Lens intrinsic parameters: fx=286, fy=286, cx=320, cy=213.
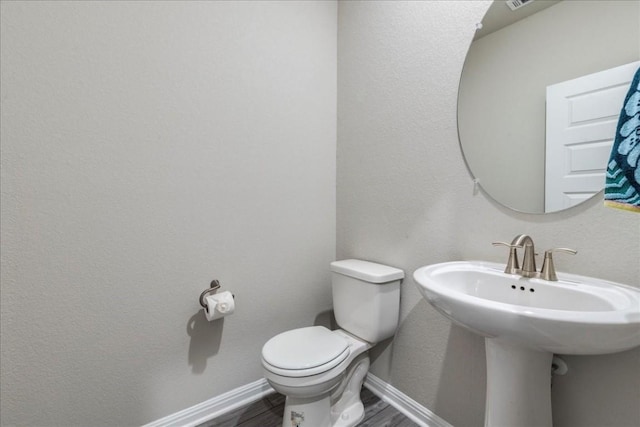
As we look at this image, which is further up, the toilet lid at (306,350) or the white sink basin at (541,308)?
the white sink basin at (541,308)

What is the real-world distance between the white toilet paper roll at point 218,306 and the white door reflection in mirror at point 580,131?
1.33 metres

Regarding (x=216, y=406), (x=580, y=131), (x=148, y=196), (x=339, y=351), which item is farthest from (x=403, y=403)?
(x=148, y=196)

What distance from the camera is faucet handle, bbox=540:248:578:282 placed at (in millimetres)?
909

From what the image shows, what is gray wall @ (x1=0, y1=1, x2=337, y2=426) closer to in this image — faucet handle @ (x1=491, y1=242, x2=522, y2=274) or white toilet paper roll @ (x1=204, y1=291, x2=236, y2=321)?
white toilet paper roll @ (x1=204, y1=291, x2=236, y2=321)

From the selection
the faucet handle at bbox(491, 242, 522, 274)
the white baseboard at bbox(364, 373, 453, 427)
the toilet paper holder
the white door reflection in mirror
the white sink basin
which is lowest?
the white baseboard at bbox(364, 373, 453, 427)

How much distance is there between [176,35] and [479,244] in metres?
1.60

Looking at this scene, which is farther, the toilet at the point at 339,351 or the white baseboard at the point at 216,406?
the white baseboard at the point at 216,406

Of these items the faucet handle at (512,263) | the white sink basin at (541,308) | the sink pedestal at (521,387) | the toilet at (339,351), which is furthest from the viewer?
the toilet at (339,351)

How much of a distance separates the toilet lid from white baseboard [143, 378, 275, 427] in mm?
414

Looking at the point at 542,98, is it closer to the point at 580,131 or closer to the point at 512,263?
the point at 580,131

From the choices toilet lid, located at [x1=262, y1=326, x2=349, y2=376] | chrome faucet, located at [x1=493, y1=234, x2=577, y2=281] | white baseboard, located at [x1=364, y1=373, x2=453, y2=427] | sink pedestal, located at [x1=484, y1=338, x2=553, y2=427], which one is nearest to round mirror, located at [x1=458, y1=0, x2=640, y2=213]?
chrome faucet, located at [x1=493, y1=234, x2=577, y2=281]

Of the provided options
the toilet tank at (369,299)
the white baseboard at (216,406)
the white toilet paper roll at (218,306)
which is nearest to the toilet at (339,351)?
the toilet tank at (369,299)

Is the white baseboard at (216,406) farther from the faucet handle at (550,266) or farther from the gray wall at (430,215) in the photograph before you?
the faucet handle at (550,266)

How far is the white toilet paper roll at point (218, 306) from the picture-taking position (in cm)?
A: 131
